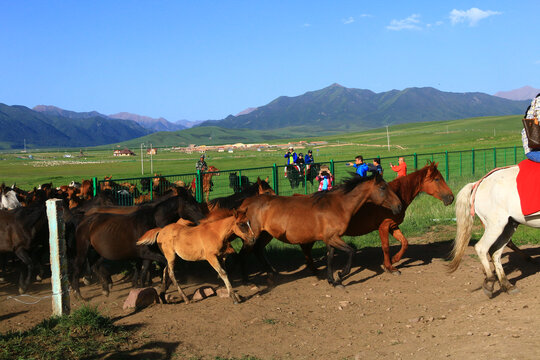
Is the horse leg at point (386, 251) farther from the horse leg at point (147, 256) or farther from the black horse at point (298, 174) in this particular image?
the black horse at point (298, 174)

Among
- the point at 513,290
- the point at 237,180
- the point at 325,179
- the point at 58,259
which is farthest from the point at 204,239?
the point at 237,180

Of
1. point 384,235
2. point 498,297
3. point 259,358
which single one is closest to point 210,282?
point 384,235

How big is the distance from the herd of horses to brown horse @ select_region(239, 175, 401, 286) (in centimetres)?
2

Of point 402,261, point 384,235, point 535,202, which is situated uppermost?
point 535,202

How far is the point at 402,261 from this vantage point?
11.1m

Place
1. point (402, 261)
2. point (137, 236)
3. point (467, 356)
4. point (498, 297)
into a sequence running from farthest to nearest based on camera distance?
point (402, 261), point (137, 236), point (498, 297), point (467, 356)

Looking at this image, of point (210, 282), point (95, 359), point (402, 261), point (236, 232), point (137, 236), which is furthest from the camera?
point (402, 261)

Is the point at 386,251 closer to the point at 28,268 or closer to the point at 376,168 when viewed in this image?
the point at 376,168

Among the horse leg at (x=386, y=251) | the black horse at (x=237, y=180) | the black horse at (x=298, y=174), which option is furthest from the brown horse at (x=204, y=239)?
the black horse at (x=298, y=174)

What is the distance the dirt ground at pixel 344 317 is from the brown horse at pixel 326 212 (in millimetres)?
837

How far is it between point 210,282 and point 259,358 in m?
4.14

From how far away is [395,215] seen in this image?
34.4 ft

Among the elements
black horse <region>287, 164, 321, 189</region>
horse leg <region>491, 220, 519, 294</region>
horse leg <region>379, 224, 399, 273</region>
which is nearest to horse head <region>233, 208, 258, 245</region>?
horse leg <region>379, 224, 399, 273</region>

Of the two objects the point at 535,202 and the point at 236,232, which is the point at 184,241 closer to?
the point at 236,232
